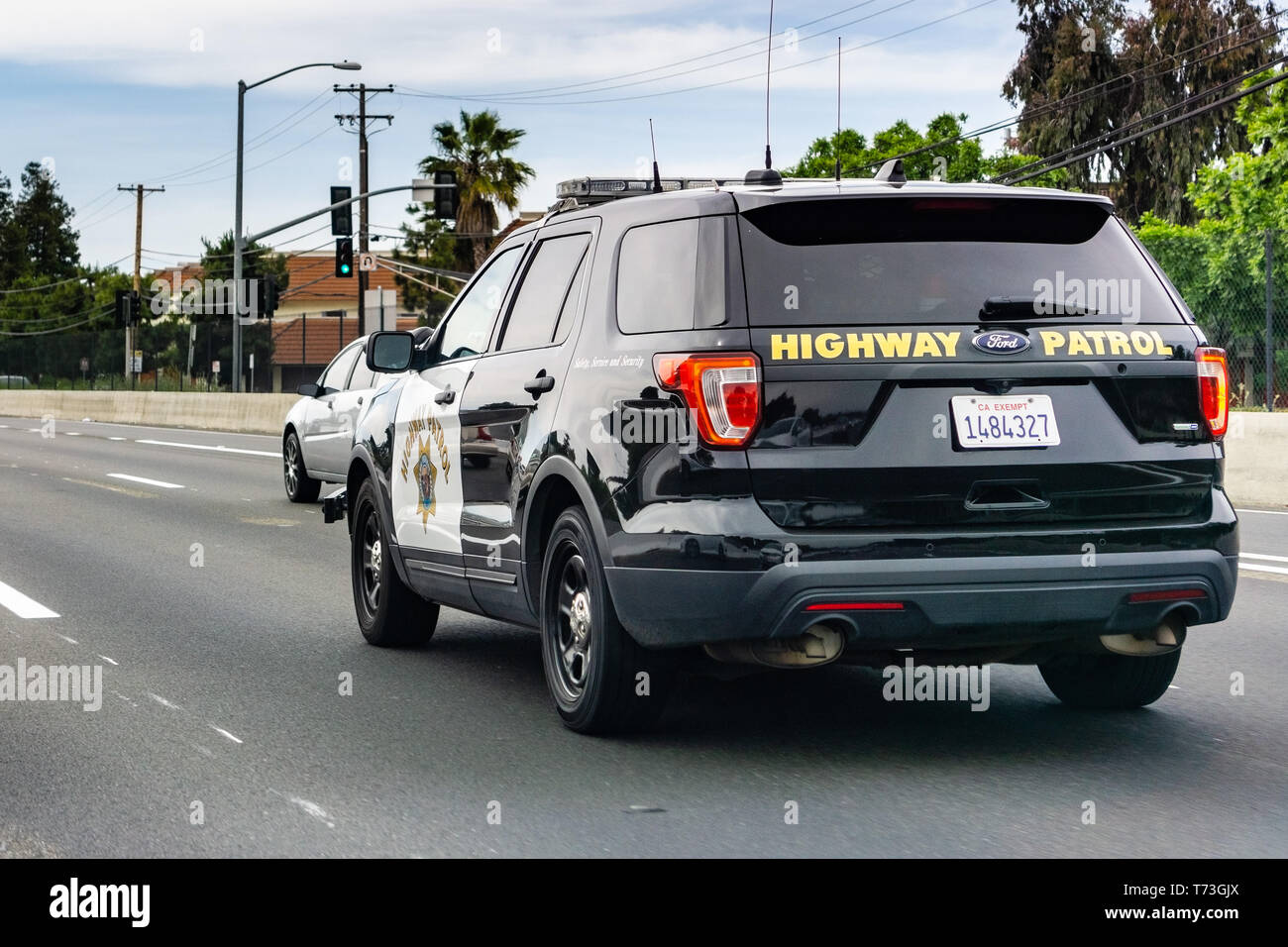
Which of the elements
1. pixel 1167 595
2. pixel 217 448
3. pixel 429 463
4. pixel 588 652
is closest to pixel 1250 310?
pixel 429 463

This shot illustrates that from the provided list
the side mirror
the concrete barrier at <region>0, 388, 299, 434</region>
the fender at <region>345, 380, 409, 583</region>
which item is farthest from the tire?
the concrete barrier at <region>0, 388, 299, 434</region>

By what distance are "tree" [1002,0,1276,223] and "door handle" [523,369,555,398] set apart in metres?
52.9

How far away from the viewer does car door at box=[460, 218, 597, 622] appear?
263 inches

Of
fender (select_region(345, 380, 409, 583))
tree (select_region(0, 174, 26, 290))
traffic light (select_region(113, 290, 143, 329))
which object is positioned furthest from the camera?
tree (select_region(0, 174, 26, 290))

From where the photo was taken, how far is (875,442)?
18.4 feet

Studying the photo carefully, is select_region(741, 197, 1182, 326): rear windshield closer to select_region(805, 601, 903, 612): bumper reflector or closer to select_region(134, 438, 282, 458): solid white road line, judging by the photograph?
select_region(805, 601, 903, 612): bumper reflector

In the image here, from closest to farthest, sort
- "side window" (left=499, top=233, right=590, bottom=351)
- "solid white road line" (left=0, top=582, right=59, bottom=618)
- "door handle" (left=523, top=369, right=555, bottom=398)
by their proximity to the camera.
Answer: "door handle" (left=523, top=369, right=555, bottom=398) < "side window" (left=499, top=233, right=590, bottom=351) < "solid white road line" (left=0, top=582, right=59, bottom=618)

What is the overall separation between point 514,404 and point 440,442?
885mm

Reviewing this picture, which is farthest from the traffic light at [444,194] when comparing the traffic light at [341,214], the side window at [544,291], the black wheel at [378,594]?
the side window at [544,291]

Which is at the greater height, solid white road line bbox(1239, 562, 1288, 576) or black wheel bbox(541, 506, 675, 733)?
black wheel bbox(541, 506, 675, 733)

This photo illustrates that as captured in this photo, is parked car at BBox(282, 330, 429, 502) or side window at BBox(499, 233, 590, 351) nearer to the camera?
side window at BBox(499, 233, 590, 351)

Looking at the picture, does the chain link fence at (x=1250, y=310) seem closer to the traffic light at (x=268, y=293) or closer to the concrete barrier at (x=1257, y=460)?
the concrete barrier at (x=1257, y=460)

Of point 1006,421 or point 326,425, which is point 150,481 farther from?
point 1006,421
